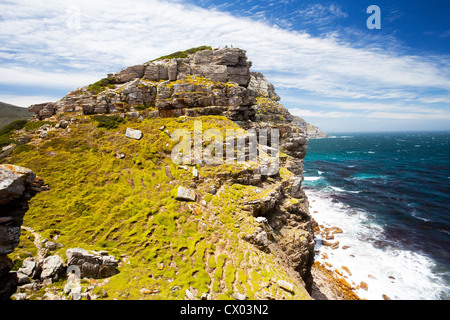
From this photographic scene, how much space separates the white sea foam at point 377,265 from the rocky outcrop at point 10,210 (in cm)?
3672

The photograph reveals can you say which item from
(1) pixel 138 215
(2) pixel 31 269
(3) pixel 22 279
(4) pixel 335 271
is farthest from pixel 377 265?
(3) pixel 22 279

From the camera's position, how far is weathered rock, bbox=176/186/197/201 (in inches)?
749

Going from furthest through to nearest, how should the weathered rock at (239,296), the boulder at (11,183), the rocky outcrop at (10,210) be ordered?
the weathered rock at (239,296) < the rocky outcrop at (10,210) < the boulder at (11,183)

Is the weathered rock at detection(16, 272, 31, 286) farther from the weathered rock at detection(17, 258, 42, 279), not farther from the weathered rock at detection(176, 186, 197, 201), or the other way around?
the weathered rock at detection(176, 186, 197, 201)

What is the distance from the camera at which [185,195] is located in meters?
19.1

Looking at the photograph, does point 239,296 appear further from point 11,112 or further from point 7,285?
point 11,112

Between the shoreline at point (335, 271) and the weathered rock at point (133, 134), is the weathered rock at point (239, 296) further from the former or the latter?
the weathered rock at point (133, 134)

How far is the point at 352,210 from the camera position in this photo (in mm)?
51094

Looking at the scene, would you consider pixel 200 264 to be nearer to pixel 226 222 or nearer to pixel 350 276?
pixel 226 222

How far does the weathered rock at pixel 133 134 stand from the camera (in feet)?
84.3

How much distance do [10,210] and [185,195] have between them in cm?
1185

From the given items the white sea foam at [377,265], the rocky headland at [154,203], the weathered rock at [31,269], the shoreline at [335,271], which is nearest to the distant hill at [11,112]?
the rocky headland at [154,203]

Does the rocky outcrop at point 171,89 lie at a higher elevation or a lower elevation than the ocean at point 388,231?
higher
